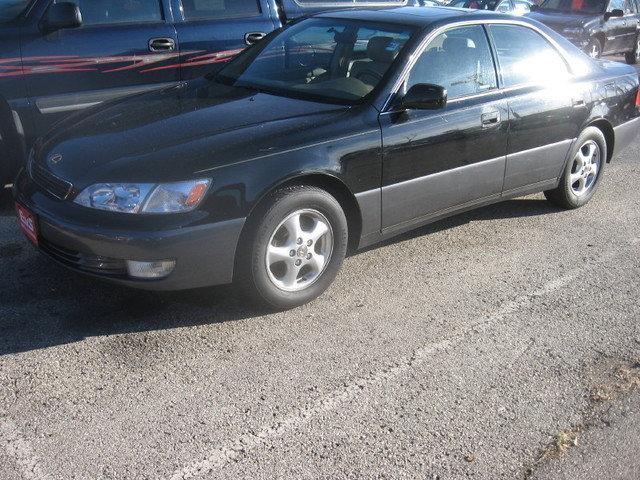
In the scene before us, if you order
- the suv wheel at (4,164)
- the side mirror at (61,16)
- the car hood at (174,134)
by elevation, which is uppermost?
the side mirror at (61,16)

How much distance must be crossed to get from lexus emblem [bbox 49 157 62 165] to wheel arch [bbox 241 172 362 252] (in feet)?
3.50

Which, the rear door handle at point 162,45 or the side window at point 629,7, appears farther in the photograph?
the side window at point 629,7

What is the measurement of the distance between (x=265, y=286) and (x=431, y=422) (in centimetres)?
118

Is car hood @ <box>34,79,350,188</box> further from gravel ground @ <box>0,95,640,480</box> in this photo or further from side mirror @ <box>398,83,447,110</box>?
gravel ground @ <box>0,95,640,480</box>

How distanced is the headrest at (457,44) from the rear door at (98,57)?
8.38ft

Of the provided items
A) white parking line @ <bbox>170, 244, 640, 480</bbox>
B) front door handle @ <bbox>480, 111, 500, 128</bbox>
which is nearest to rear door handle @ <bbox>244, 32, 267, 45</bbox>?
front door handle @ <bbox>480, 111, 500, 128</bbox>

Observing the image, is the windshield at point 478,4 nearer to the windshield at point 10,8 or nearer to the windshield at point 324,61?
the windshield at point 10,8

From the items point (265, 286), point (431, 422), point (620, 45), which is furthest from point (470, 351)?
point (620, 45)

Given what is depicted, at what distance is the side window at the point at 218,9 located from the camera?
6.52 meters

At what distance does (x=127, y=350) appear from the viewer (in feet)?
11.8

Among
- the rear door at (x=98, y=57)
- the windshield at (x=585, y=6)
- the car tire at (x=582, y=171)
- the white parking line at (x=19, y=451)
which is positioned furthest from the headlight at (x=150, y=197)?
the windshield at (x=585, y=6)

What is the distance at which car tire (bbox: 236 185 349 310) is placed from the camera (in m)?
3.82

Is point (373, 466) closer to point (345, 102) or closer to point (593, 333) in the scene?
point (593, 333)

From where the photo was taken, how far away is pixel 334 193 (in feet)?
13.7
